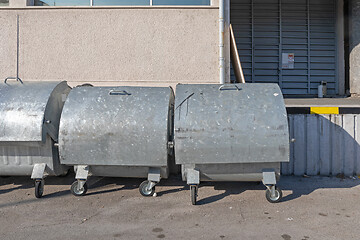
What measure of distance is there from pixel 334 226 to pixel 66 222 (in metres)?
3.00

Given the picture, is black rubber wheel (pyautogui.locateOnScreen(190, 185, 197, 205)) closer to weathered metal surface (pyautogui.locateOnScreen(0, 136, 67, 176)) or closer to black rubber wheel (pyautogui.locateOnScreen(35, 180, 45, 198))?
weathered metal surface (pyautogui.locateOnScreen(0, 136, 67, 176))

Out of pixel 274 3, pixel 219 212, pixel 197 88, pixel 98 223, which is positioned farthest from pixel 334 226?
pixel 274 3

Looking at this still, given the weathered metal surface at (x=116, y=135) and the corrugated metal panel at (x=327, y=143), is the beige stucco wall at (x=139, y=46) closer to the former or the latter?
the corrugated metal panel at (x=327, y=143)

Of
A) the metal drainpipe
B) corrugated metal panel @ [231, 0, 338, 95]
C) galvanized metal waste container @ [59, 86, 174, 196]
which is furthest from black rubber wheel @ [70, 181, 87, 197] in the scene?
corrugated metal panel @ [231, 0, 338, 95]

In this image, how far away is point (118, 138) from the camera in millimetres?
3664

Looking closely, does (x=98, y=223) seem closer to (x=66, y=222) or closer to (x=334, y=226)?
(x=66, y=222)

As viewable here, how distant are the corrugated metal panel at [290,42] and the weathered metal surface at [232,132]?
5571 millimetres

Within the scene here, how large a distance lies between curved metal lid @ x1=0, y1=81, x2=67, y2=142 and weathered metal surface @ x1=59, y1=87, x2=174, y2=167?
341 mm

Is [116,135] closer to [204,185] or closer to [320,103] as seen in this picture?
[204,185]

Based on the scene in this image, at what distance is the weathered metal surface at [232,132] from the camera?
11.4 ft

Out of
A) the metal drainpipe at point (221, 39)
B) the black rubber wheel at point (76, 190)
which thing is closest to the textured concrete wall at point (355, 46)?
the metal drainpipe at point (221, 39)

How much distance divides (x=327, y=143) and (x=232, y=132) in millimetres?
2276

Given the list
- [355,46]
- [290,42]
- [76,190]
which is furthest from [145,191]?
[355,46]

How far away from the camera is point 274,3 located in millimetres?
8891
